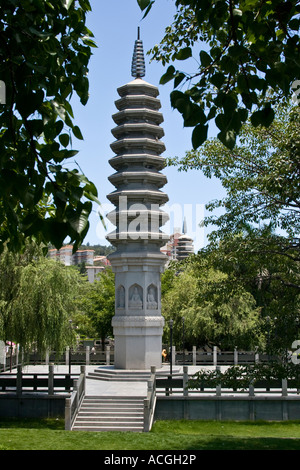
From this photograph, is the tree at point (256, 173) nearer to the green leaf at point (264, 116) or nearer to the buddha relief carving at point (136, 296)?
the green leaf at point (264, 116)

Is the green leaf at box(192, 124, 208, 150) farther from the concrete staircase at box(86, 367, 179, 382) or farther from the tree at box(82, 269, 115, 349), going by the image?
the tree at box(82, 269, 115, 349)

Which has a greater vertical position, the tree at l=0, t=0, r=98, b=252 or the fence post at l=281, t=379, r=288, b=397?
the tree at l=0, t=0, r=98, b=252

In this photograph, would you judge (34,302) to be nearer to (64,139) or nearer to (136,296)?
(136,296)

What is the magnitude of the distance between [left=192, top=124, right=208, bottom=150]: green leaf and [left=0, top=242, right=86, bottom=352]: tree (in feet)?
65.3

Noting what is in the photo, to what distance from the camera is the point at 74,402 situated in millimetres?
20062

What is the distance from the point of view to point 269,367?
42.3 feet

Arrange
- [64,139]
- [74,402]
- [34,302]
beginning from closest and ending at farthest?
[64,139], [74,402], [34,302]

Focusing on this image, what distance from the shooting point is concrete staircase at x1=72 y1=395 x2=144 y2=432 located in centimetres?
1931

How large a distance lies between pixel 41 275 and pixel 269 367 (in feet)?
42.8

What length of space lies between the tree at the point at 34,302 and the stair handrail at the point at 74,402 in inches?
108

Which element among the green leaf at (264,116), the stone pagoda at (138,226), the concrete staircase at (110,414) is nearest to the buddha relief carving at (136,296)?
the stone pagoda at (138,226)

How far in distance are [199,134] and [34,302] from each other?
20.4 meters

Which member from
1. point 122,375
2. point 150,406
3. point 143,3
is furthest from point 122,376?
point 143,3

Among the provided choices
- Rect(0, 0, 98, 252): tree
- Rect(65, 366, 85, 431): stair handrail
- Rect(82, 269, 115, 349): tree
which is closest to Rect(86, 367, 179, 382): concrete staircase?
Rect(65, 366, 85, 431): stair handrail
